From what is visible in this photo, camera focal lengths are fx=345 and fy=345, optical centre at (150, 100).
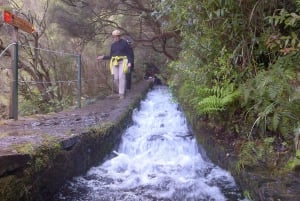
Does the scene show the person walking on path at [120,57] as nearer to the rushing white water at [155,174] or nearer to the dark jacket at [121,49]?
the dark jacket at [121,49]

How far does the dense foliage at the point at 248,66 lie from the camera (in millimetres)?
4160

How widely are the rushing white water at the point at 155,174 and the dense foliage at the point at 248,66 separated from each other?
62 cm

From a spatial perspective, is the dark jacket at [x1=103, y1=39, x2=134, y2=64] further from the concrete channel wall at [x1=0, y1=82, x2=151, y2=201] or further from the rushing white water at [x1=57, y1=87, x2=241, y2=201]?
the concrete channel wall at [x1=0, y1=82, x2=151, y2=201]

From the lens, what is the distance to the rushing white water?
4332mm

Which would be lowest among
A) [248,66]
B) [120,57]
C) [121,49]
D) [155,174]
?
[155,174]

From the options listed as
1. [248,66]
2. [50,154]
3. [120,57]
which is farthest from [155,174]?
[120,57]

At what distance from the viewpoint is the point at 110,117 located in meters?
7.03

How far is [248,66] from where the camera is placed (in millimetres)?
5098

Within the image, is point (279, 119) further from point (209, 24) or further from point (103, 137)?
point (103, 137)

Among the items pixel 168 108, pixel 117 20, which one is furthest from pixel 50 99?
pixel 168 108

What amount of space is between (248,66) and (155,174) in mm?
2107

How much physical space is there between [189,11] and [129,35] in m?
8.31

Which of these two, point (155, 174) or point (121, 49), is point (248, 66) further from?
point (121, 49)

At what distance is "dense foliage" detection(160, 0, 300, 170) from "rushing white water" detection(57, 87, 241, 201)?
624 millimetres
